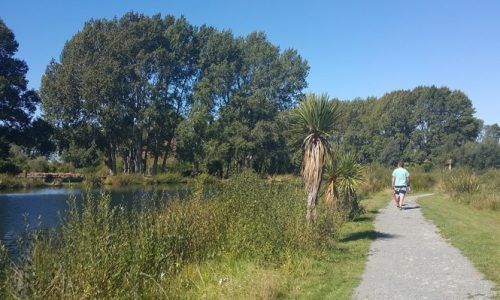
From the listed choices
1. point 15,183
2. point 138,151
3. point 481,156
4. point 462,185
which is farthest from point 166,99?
point 481,156

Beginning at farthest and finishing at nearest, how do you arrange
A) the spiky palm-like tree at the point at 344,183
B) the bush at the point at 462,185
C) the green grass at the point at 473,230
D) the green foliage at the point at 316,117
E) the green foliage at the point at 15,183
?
the green foliage at the point at 15,183 → the bush at the point at 462,185 → the spiky palm-like tree at the point at 344,183 → the green foliage at the point at 316,117 → the green grass at the point at 473,230

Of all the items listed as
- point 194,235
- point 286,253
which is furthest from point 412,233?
point 194,235

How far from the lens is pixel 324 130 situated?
13820 millimetres

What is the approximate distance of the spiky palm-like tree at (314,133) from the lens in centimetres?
1338

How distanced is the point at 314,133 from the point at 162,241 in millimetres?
5799

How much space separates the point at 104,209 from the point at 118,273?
1.47 metres

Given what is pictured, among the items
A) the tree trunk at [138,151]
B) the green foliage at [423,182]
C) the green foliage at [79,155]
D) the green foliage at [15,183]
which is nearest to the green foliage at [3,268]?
the green foliage at [423,182]

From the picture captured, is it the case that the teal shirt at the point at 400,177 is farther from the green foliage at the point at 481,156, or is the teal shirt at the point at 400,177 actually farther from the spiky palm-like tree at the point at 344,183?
the green foliage at the point at 481,156

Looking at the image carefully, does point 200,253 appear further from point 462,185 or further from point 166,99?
point 166,99

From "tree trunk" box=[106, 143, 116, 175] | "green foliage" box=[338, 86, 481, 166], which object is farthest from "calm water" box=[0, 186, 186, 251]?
"green foliage" box=[338, 86, 481, 166]

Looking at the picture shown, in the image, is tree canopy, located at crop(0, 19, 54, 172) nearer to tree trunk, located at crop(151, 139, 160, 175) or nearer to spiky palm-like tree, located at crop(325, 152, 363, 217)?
tree trunk, located at crop(151, 139, 160, 175)

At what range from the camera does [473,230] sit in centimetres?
1512

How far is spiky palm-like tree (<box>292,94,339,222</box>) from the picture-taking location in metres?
13.4

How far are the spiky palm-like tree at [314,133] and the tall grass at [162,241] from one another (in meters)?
0.65
